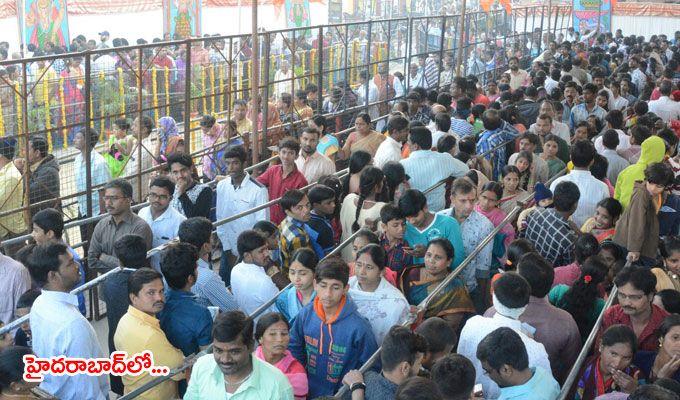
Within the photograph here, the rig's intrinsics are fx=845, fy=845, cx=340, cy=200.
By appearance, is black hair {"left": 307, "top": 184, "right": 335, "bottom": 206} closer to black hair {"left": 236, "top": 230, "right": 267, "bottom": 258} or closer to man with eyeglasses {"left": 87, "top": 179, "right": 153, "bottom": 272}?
black hair {"left": 236, "top": 230, "right": 267, "bottom": 258}

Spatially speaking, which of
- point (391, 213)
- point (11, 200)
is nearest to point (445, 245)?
point (391, 213)

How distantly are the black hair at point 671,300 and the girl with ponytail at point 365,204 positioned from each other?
1978 millimetres

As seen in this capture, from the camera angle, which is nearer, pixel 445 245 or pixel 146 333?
pixel 146 333

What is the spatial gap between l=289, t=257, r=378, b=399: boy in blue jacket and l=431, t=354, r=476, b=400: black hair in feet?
2.37

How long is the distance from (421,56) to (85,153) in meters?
8.51

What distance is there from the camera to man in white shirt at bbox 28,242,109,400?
13.6 ft

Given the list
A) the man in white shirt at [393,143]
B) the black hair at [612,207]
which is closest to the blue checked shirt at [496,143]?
the man in white shirt at [393,143]

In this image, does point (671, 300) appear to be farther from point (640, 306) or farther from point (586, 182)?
point (586, 182)

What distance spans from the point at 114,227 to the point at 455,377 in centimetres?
316

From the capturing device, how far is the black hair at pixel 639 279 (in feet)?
15.1

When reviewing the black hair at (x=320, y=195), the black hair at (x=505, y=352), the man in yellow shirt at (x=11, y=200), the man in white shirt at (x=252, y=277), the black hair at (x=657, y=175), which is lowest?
→ the man in yellow shirt at (x=11, y=200)

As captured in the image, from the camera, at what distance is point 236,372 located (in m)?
3.65

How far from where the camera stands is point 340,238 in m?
6.63

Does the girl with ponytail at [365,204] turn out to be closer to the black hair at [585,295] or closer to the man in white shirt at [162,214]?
the man in white shirt at [162,214]
